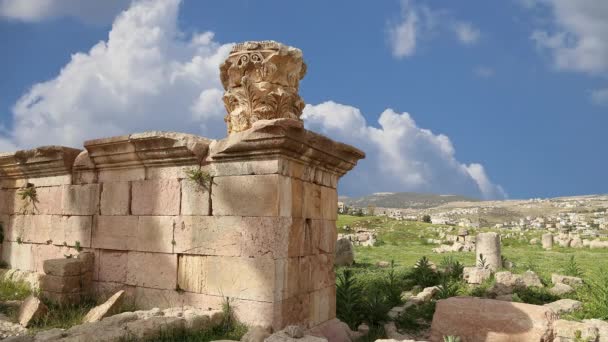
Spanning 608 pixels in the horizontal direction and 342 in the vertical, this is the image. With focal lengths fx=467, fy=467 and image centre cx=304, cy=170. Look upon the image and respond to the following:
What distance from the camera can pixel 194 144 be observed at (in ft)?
18.0

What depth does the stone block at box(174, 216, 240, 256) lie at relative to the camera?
17.1 ft

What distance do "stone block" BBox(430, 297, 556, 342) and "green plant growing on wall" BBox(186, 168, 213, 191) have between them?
134 inches

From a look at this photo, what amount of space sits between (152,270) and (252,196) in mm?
1822

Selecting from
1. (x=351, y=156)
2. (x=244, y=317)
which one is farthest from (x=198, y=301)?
(x=351, y=156)

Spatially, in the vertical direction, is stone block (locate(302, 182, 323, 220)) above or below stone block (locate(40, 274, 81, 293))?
above

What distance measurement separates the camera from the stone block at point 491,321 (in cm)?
545

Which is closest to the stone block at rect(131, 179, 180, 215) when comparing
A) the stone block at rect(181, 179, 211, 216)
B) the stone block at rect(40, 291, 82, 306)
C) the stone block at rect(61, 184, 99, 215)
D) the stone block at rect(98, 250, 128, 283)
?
the stone block at rect(181, 179, 211, 216)

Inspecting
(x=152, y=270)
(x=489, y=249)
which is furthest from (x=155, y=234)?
(x=489, y=249)

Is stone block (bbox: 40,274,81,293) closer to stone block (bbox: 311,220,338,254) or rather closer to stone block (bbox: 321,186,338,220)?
stone block (bbox: 311,220,338,254)

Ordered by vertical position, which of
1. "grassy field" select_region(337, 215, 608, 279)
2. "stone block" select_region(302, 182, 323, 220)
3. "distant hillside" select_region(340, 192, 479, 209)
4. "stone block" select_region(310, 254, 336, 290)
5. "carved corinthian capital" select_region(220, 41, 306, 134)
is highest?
"distant hillside" select_region(340, 192, 479, 209)

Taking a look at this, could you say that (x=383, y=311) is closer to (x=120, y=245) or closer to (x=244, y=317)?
(x=244, y=317)

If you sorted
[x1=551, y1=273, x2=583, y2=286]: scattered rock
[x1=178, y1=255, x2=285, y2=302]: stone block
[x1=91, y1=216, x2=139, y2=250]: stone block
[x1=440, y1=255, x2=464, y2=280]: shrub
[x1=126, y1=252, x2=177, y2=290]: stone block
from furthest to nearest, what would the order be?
1. [x1=440, y1=255, x2=464, y2=280]: shrub
2. [x1=551, y1=273, x2=583, y2=286]: scattered rock
3. [x1=91, y1=216, x2=139, y2=250]: stone block
4. [x1=126, y1=252, x2=177, y2=290]: stone block
5. [x1=178, y1=255, x2=285, y2=302]: stone block

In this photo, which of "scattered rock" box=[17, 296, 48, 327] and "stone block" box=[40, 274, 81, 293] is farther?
"stone block" box=[40, 274, 81, 293]

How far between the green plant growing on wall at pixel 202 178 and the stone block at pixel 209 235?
0.38 m
